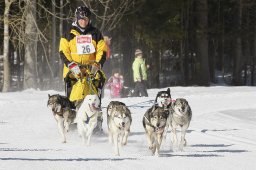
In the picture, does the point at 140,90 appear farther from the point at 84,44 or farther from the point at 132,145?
the point at 132,145

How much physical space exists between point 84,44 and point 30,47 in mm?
15874

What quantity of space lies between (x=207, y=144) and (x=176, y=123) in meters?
0.99

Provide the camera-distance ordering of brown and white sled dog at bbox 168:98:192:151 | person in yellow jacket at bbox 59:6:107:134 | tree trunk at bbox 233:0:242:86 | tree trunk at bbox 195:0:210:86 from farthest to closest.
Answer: tree trunk at bbox 233:0:242:86 < tree trunk at bbox 195:0:210:86 < person in yellow jacket at bbox 59:6:107:134 < brown and white sled dog at bbox 168:98:192:151

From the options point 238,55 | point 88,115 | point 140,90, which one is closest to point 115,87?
point 140,90

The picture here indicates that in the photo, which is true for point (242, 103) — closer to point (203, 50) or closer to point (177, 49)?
point (203, 50)

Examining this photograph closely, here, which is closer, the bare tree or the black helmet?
the black helmet

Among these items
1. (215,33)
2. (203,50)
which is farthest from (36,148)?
(215,33)

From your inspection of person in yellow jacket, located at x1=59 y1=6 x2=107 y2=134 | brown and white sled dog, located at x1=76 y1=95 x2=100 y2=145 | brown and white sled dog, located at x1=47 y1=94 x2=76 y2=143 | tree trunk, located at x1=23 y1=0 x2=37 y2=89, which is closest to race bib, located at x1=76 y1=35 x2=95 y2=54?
person in yellow jacket, located at x1=59 y1=6 x2=107 y2=134

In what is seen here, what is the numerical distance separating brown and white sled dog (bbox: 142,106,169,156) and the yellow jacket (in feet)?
7.41

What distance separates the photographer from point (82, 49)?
11.3 m

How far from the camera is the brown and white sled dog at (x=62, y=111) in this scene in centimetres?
1098

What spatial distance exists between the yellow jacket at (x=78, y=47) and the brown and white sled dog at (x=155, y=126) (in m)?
2.26

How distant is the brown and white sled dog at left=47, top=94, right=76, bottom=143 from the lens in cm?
1098

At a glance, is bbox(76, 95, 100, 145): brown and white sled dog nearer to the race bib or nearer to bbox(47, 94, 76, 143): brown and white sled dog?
bbox(47, 94, 76, 143): brown and white sled dog
